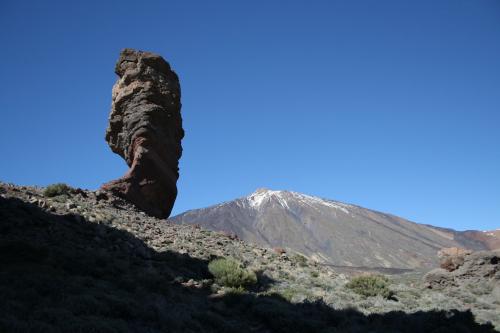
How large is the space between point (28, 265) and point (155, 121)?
571 inches

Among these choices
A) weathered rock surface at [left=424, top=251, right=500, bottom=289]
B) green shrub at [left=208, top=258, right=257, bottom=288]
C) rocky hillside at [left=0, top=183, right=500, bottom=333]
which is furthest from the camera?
weathered rock surface at [left=424, top=251, right=500, bottom=289]

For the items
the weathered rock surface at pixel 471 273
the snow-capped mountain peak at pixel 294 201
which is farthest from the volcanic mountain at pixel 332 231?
the weathered rock surface at pixel 471 273

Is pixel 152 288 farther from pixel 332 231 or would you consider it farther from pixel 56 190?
pixel 332 231

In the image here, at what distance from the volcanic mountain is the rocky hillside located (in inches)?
3825

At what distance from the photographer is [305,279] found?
59.3 feet

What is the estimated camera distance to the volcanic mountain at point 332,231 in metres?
124

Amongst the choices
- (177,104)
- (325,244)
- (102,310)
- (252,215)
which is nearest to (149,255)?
(102,310)

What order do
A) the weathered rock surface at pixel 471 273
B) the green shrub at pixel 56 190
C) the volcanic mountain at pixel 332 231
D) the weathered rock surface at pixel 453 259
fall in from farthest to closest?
the volcanic mountain at pixel 332 231 < the weathered rock surface at pixel 453 259 < the weathered rock surface at pixel 471 273 < the green shrub at pixel 56 190

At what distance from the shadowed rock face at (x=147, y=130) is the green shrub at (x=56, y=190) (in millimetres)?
1897

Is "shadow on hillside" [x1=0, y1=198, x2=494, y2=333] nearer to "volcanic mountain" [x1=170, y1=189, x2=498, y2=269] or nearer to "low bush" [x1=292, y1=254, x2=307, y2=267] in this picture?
"low bush" [x1=292, y1=254, x2=307, y2=267]

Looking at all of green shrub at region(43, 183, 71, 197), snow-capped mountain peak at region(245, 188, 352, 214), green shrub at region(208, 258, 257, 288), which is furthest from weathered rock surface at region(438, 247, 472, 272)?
snow-capped mountain peak at region(245, 188, 352, 214)

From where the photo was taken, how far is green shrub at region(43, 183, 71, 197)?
19.0 metres

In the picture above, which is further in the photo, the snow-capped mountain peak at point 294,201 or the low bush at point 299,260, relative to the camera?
the snow-capped mountain peak at point 294,201

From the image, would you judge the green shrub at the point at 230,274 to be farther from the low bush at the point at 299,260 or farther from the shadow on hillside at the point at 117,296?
the low bush at the point at 299,260
